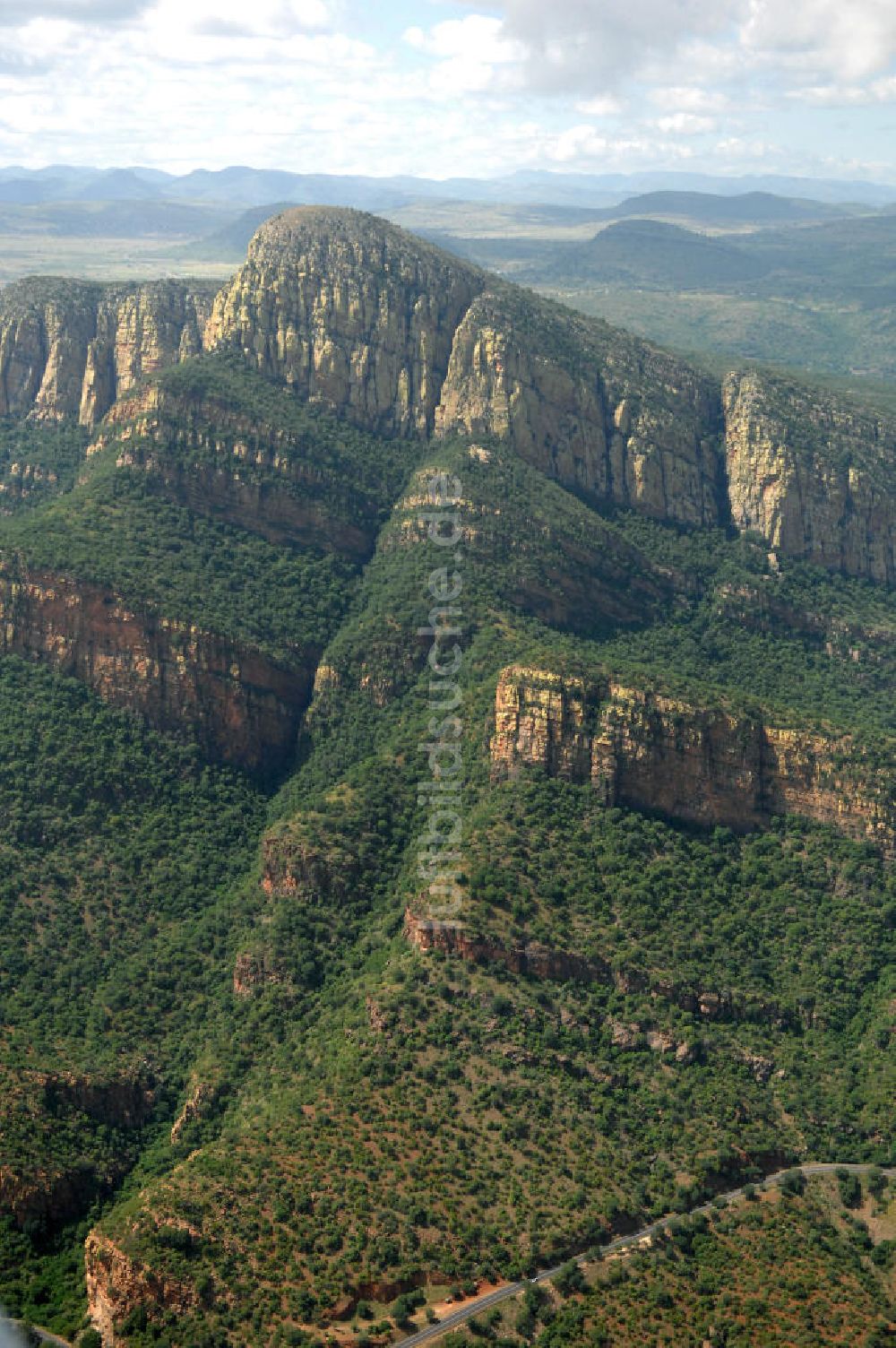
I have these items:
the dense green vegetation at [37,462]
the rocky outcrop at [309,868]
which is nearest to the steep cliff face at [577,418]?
the dense green vegetation at [37,462]

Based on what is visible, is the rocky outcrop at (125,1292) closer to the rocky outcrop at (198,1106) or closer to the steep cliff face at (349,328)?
the rocky outcrop at (198,1106)

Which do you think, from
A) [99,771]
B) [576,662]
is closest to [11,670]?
[99,771]

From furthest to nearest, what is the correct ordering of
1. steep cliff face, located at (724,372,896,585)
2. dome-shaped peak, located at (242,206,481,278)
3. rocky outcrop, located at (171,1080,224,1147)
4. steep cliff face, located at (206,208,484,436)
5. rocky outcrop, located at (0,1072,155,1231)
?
dome-shaped peak, located at (242,206,481,278), steep cliff face, located at (206,208,484,436), steep cliff face, located at (724,372,896,585), rocky outcrop, located at (171,1080,224,1147), rocky outcrop, located at (0,1072,155,1231)

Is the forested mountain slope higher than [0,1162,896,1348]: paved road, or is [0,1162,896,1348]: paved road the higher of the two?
the forested mountain slope

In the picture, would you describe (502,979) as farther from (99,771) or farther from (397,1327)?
(99,771)

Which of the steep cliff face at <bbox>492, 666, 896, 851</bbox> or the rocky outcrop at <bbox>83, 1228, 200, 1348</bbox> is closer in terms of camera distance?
the rocky outcrop at <bbox>83, 1228, 200, 1348</bbox>

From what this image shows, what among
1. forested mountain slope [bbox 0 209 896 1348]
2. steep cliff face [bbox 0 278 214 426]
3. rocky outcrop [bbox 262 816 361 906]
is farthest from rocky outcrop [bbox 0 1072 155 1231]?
steep cliff face [bbox 0 278 214 426]

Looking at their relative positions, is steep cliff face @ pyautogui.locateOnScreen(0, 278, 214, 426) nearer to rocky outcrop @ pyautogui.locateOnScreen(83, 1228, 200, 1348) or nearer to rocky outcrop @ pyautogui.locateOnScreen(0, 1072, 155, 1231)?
rocky outcrop @ pyautogui.locateOnScreen(0, 1072, 155, 1231)
